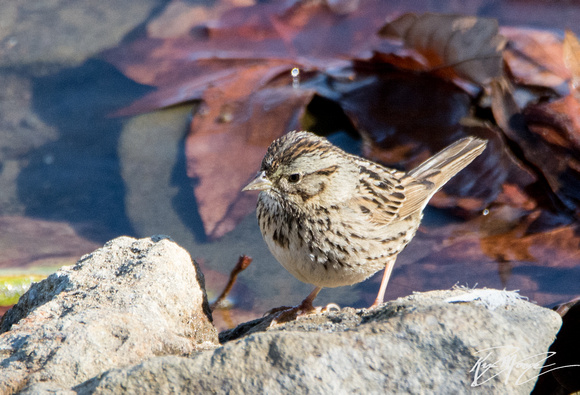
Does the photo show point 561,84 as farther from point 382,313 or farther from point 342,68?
point 382,313

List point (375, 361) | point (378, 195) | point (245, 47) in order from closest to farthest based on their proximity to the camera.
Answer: point (375, 361) < point (378, 195) < point (245, 47)

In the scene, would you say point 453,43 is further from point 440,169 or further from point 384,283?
point 384,283

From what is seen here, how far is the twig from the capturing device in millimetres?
4352

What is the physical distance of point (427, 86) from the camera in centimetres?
635

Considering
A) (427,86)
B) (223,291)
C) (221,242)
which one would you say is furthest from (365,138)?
(223,291)

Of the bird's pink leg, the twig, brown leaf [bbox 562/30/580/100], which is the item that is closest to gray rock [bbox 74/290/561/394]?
the twig

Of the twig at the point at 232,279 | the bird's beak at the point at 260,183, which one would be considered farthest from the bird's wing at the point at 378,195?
the twig at the point at 232,279

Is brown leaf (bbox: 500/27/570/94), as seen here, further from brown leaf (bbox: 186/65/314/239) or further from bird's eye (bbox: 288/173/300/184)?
bird's eye (bbox: 288/173/300/184)

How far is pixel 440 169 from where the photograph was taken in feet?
16.8

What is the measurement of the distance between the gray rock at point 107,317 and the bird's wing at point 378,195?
127 cm

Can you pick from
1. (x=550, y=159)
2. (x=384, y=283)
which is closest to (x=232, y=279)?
(x=384, y=283)

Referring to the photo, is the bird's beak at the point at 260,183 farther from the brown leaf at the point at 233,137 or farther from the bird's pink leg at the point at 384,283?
the brown leaf at the point at 233,137

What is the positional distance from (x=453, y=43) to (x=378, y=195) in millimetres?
2180

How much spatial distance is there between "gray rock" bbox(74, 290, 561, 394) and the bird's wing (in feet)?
5.34
